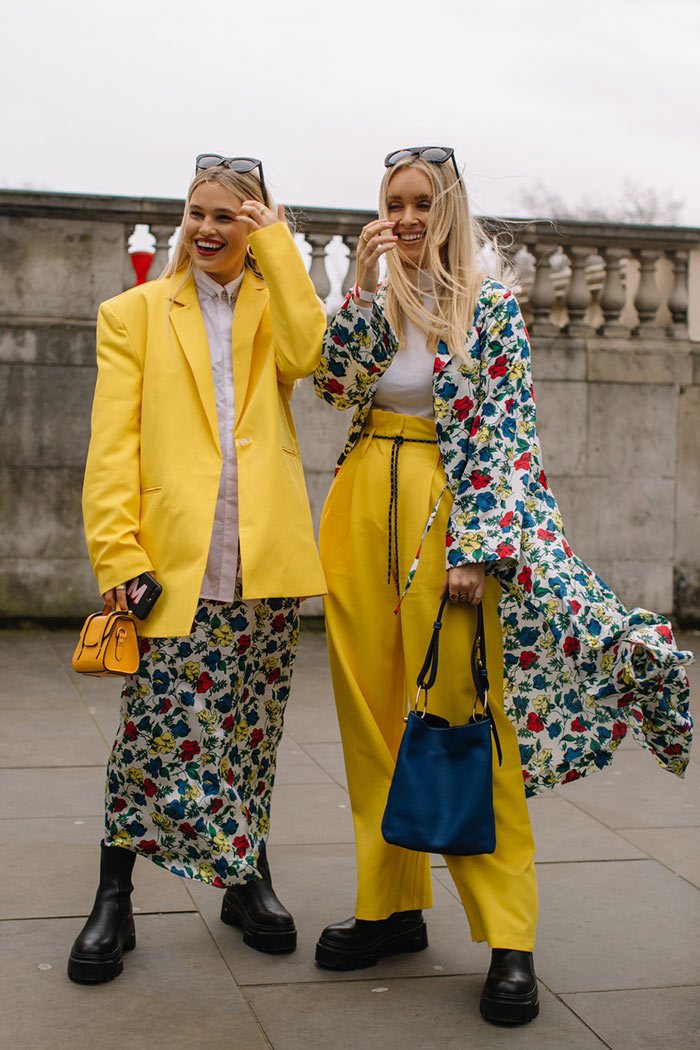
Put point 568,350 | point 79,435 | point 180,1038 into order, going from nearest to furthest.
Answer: point 180,1038 → point 79,435 → point 568,350

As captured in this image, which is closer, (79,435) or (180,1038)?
(180,1038)

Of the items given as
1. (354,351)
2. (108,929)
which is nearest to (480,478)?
(354,351)

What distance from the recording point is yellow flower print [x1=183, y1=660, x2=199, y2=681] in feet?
11.4

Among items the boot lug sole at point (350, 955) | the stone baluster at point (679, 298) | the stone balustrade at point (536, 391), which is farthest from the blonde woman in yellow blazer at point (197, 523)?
the stone baluster at point (679, 298)

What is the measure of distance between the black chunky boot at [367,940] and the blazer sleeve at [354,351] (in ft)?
4.67

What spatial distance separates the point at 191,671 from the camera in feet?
11.4

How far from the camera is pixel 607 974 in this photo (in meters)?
3.52

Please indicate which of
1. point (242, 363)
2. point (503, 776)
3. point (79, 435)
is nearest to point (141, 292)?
point (242, 363)

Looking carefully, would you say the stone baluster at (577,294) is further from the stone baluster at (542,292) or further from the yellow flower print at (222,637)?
the yellow flower print at (222,637)

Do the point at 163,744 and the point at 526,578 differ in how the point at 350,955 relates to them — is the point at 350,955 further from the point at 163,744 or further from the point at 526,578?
the point at 526,578

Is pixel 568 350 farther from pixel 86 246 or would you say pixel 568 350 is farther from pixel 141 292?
pixel 141 292

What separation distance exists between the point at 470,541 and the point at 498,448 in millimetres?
252

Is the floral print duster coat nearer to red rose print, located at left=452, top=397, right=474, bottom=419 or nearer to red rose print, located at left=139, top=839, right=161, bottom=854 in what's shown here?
red rose print, located at left=452, top=397, right=474, bottom=419

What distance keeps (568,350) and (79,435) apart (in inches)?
133
